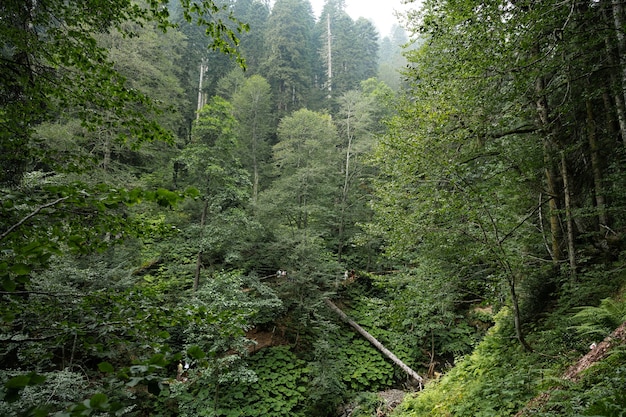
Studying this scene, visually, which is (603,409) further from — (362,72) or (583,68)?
(362,72)

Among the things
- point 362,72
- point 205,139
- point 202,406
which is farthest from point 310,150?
point 362,72

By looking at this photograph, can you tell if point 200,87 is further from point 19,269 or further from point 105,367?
point 105,367

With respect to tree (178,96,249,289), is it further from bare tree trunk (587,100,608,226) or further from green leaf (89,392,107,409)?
green leaf (89,392,107,409)

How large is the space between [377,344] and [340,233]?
5.17m

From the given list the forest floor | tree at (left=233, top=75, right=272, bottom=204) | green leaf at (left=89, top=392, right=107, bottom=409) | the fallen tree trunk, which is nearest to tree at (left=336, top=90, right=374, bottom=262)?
the fallen tree trunk

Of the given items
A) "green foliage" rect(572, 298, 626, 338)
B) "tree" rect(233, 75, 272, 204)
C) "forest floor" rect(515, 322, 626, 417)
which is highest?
"tree" rect(233, 75, 272, 204)

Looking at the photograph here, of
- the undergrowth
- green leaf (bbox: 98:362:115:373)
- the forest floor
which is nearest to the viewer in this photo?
green leaf (bbox: 98:362:115:373)

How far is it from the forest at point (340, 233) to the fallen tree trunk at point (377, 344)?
0.14 metres

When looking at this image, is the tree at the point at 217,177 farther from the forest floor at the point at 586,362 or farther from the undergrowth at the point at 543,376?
the forest floor at the point at 586,362

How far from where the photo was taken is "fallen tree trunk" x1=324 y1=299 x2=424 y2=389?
9.83m

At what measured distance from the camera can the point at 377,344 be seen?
11383 millimetres

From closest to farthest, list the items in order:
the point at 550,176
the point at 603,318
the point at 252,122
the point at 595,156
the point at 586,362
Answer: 1. the point at 586,362
2. the point at 603,318
3. the point at 595,156
4. the point at 550,176
5. the point at 252,122

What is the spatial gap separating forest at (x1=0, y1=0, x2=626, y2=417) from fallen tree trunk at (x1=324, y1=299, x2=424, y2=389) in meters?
0.14

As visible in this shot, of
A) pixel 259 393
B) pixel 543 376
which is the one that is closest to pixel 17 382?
pixel 543 376
